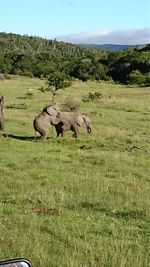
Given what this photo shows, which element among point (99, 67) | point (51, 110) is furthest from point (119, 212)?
point (99, 67)

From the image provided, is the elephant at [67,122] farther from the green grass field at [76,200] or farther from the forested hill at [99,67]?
the forested hill at [99,67]

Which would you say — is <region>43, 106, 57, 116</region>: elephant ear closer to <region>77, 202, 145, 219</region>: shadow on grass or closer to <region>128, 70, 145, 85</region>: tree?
<region>77, 202, 145, 219</region>: shadow on grass

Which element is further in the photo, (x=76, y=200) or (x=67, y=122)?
(x=67, y=122)

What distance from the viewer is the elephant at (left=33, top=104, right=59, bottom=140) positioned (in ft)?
70.2

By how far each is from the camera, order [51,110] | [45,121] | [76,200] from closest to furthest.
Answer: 1. [76,200]
2. [45,121]
3. [51,110]

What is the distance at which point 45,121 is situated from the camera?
2155 centimetres

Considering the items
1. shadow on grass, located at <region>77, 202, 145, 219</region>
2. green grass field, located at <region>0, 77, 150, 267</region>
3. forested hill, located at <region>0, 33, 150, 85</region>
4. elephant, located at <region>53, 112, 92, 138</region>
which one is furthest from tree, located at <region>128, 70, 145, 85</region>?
shadow on grass, located at <region>77, 202, 145, 219</region>

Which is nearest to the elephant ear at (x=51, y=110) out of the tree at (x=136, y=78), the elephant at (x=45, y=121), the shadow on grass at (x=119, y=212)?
the elephant at (x=45, y=121)

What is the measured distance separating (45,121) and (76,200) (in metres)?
11.1

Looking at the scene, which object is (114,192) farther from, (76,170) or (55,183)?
(76,170)

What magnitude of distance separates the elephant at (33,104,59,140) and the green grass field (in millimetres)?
431

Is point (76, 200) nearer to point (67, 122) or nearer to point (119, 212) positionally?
point (119, 212)

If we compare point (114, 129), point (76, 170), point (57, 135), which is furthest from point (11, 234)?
point (114, 129)

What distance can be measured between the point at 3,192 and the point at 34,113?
21.9 meters
